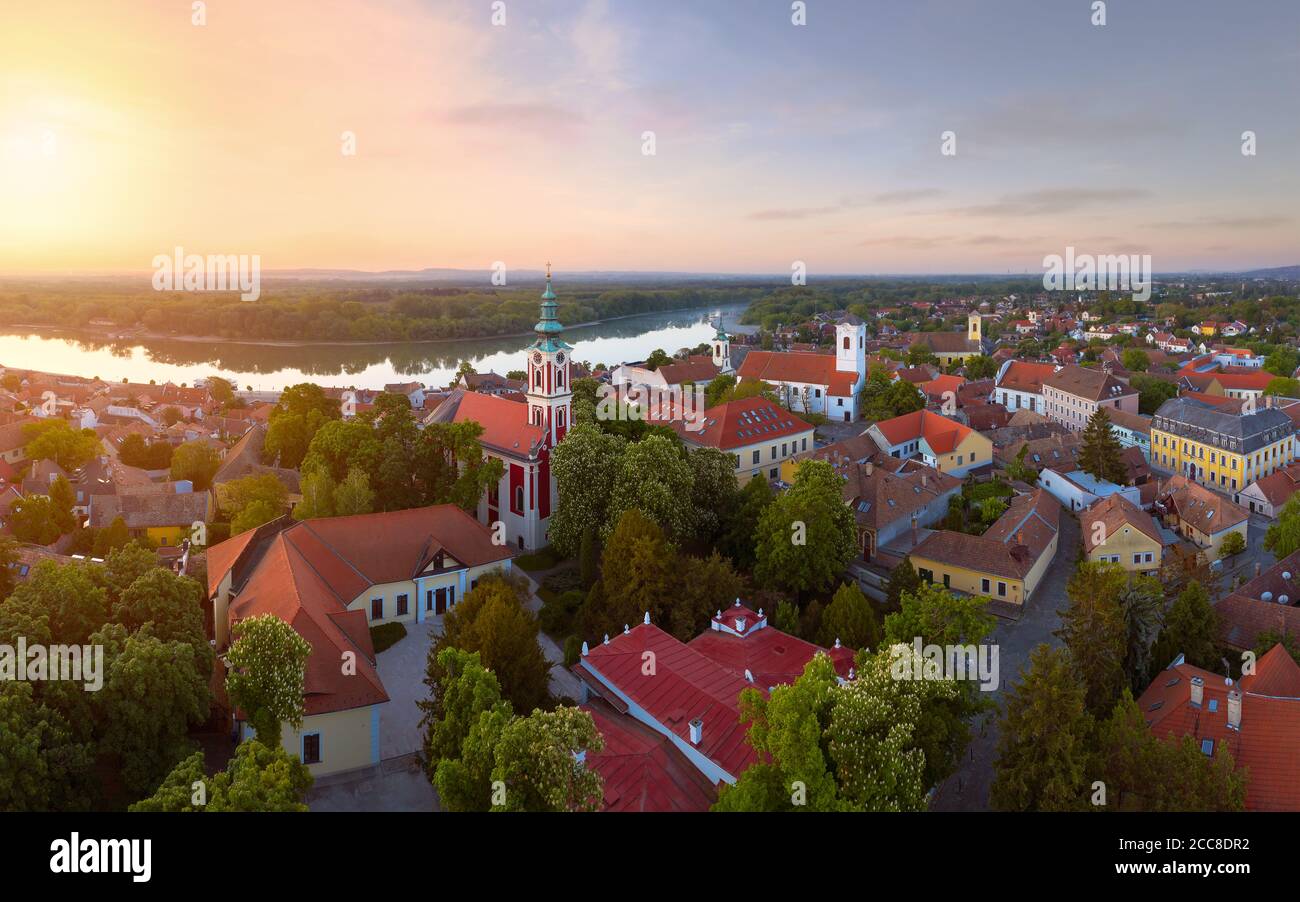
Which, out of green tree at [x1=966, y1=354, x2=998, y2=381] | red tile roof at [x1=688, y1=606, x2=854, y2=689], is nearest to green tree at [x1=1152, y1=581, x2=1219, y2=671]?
red tile roof at [x1=688, y1=606, x2=854, y2=689]

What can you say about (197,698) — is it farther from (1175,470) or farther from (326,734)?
(1175,470)

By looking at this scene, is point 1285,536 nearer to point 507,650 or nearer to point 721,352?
point 507,650

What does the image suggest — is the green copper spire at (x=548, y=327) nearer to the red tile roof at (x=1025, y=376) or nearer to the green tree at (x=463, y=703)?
the green tree at (x=463, y=703)

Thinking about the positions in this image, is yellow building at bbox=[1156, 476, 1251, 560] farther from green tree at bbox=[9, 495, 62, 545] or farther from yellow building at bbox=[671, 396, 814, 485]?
green tree at bbox=[9, 495, 62, 545]

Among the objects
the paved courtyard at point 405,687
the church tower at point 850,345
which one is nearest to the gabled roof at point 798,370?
the church tower at point 850,345

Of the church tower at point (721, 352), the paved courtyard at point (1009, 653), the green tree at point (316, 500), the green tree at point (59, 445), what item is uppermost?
the church tower at point (721, 352)
